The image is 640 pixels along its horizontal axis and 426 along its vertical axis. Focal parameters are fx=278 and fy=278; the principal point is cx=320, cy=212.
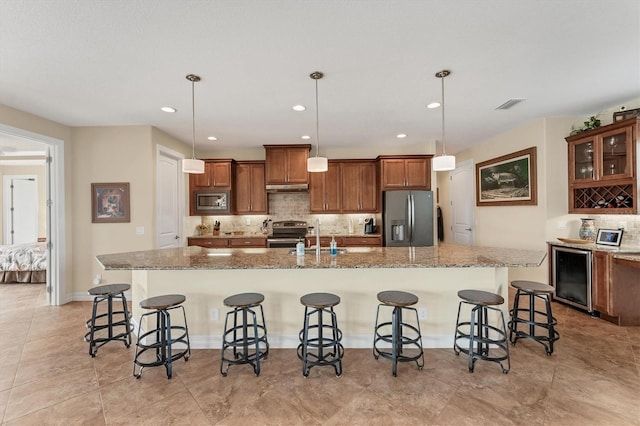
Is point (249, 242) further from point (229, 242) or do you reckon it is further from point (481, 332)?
point (481, 332)

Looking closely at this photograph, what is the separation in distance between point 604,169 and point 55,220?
733 centimetres

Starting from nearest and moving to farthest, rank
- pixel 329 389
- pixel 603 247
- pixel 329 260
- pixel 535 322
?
pixel 329 389
pixel 329 260
pixel 535 322
pixel 603 247

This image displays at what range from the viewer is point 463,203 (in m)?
5.92

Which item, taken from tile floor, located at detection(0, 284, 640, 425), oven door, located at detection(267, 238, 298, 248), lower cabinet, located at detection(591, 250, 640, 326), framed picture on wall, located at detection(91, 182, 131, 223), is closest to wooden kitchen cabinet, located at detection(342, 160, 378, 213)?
oven door, located at detection(267, 238, 298, 248)

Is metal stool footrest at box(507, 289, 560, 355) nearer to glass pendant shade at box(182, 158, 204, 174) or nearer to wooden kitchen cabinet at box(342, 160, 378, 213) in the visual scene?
wooden kitchen cabinet at box(342, 160, 378, 213)

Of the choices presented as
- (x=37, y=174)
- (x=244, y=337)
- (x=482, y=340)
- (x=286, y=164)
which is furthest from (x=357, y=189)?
(x=37, y=174)

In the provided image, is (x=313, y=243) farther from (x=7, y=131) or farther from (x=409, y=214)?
(x=7, y=131)

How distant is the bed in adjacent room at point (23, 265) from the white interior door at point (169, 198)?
2502 millimetres

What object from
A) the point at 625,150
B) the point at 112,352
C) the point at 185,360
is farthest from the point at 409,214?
the point at 112,352

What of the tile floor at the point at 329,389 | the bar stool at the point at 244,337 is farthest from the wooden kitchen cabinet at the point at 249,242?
the bar stool at the point at 244,337

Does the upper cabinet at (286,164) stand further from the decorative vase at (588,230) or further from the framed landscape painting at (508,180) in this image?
the decorative vase at (588,230)

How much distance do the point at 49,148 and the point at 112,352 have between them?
320cm

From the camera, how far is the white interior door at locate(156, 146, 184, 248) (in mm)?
4410

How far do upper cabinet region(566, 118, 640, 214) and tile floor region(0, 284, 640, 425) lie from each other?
1.58m
